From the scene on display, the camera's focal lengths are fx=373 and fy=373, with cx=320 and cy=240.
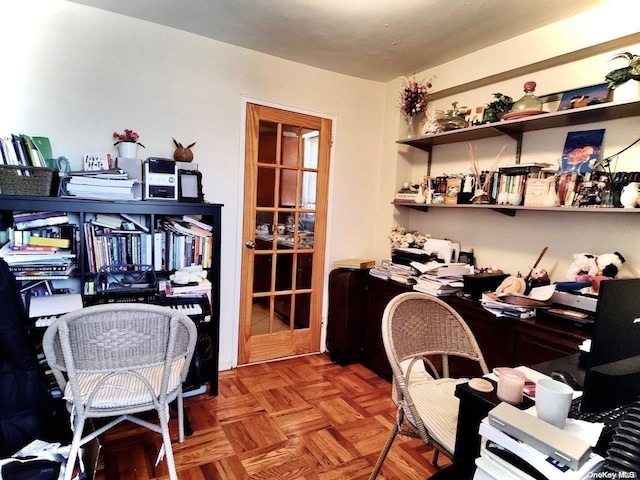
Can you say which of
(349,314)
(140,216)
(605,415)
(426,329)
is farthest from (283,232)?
(605,415)

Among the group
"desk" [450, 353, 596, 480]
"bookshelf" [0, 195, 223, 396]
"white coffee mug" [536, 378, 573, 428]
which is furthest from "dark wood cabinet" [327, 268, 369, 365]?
"white coffee mug" [536, 378, 573, 428]

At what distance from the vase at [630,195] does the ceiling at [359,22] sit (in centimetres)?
94

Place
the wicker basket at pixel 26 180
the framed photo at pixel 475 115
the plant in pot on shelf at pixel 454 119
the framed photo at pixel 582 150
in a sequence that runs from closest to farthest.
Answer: the wicker basket at pixel 26 180, the framed photo at pixel 582 150, the framed photo at pixel 475 115, the plant in pot on shelf at pixel 454 119

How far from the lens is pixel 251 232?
285 cm

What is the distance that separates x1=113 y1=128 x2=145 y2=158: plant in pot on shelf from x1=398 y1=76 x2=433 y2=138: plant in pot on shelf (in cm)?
192

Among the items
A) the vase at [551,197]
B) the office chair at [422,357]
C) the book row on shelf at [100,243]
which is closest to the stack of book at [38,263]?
the book row on shelf at [100,243]

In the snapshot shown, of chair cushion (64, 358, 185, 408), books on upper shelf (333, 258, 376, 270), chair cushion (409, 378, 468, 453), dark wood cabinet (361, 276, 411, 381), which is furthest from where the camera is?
books on upper shelf (333, 258, 376, 270)

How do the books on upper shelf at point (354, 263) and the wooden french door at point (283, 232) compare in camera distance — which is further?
the books on upper shelf at point (354, 263)

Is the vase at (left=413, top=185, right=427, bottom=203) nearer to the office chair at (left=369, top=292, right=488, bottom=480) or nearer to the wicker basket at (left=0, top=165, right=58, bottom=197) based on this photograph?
the office chair at (left=369, top=292, right=488, bottom=480)

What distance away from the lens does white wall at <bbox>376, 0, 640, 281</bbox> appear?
6.29 feet

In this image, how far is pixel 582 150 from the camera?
81.8 inches

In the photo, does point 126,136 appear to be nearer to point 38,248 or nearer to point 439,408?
point 38,248

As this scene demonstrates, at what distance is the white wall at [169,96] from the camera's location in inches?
82.7

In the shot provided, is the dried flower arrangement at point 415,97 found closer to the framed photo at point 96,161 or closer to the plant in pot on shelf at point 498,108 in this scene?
the plant in pot on shelf at point 498,108
